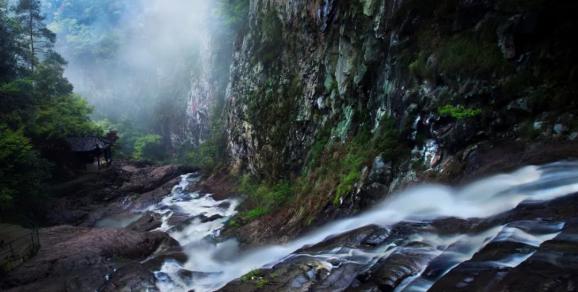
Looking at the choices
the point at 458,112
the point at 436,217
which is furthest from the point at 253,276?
the point at 458,112

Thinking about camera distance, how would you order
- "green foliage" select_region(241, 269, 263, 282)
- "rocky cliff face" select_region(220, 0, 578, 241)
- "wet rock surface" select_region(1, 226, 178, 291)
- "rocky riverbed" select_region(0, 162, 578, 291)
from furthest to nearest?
"wet rock surface" select_region(1, 226, 178, 291), "rocky cliff face" select_region(220, 0, 578, 241), "green foliage" select_region(241, 269, 263, 282), "rocky riverbed" select_region(0, 162, 578, 291)

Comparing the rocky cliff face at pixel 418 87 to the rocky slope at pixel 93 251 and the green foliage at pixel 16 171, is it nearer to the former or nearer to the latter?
the rocky slope at pixel 93 251

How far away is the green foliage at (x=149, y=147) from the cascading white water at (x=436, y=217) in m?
44.5

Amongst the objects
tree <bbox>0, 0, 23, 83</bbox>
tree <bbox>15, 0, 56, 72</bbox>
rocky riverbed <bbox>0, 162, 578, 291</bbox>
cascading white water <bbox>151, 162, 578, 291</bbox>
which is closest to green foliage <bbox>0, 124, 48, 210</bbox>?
rocky riverbed <bbox>0, 162, 578, 291</bbox>

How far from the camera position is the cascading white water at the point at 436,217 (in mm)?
5557

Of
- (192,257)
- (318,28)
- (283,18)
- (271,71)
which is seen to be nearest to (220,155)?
(271,71)

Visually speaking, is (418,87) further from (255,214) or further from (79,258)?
(79,258)

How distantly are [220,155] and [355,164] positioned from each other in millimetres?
22724

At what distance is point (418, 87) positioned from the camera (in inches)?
445

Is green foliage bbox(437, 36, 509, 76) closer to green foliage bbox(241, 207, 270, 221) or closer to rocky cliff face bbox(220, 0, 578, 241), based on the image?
rocky cliff face bbox(220, 0, 578, 241)

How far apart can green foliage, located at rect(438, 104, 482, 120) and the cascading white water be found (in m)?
1.75

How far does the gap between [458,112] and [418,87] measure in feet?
6.41

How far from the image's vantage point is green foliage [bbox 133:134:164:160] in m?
54.7

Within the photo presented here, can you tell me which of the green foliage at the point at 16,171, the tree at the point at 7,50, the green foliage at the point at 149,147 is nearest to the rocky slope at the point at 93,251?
the green foliage at the point at 16,171
